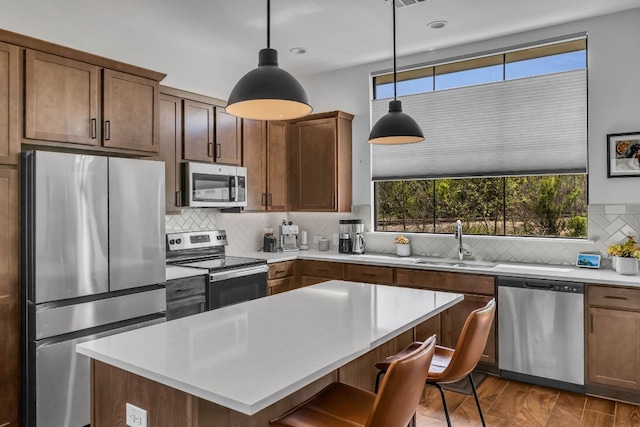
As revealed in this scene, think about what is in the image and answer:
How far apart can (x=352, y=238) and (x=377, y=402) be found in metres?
3.58

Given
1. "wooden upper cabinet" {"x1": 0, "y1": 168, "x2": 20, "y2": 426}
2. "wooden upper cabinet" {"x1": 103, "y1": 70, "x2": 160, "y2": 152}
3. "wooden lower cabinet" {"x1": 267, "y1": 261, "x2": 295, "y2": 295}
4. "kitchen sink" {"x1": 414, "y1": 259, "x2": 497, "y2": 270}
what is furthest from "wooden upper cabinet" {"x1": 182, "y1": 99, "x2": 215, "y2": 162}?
"kitchen sink" {"x1": 414, "y1": 259, "x2": 497, "y2": 270}

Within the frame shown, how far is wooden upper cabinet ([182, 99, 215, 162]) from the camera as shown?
411 centimetres

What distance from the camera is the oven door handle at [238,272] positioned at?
3.81 meters

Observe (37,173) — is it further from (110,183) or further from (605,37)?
(605,37)

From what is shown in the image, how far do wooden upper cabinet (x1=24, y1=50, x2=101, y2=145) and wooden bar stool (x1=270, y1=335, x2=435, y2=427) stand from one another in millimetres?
2346

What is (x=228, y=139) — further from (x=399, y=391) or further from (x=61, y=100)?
(x=399, y=391)

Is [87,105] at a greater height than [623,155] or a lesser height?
greater

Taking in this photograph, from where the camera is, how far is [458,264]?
4219 millimetres

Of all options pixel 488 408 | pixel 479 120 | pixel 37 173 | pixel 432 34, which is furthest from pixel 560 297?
pixel 37 173

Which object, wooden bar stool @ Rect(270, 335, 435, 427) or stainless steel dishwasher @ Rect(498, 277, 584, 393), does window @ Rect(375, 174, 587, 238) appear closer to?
stainless steel dishwasher @ Rect(498, 277, 584, 393)

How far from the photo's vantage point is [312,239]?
556 cm

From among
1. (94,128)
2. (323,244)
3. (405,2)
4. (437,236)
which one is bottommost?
(323,244)

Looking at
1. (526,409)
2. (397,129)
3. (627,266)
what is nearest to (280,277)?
(397,129)

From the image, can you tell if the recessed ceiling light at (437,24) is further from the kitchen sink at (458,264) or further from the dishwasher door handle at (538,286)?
the dishwasher door handle at (538,286)
